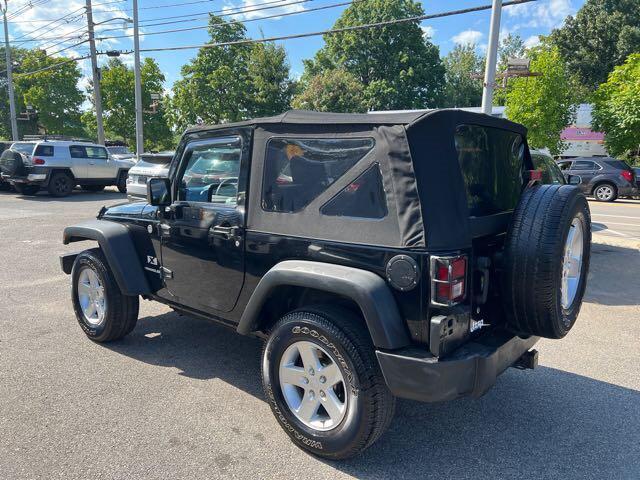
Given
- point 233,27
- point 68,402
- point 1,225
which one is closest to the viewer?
point 68,402

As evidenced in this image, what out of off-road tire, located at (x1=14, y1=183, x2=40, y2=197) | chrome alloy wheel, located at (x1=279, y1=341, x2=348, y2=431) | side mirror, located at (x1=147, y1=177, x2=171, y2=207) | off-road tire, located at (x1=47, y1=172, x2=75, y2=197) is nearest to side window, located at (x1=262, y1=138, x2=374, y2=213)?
chrome alloy wheel, located at (x1=279, y1=341, x2=348, y2=431)

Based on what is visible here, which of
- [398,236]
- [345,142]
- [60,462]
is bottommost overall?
[60,462]

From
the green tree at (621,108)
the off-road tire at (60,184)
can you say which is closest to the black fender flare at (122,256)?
the off-road tire at (60,184)

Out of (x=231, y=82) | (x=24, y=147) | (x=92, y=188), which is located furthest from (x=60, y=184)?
(x=231, y=82)

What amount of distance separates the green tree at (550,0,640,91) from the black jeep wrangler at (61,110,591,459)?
41455 mm

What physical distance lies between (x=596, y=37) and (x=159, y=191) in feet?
142

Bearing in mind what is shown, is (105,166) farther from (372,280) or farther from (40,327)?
(372,280)

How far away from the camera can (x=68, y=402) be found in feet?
10.7

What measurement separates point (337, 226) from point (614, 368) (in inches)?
114

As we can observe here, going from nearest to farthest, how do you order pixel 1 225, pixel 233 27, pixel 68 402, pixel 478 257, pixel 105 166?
pixel 478 257 < pixel 68 402 < pixel 1 225 < pixel 105 166 < pixel 233 27

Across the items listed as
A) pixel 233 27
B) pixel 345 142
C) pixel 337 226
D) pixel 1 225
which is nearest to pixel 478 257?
pixel 337 226

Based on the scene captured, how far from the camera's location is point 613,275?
7160mm

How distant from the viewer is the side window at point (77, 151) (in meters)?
16.5

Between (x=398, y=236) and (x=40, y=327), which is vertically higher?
(x=398, y=236)
